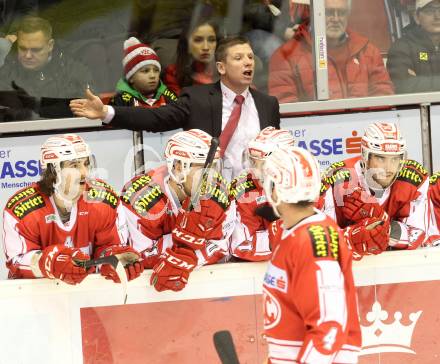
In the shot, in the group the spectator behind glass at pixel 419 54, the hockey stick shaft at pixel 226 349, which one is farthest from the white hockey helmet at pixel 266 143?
the hockey stick shaft at pixel 226 349

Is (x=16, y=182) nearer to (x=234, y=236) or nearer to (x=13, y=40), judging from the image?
(x=13, y=40)

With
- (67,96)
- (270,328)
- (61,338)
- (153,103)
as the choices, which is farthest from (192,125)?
(270,328)

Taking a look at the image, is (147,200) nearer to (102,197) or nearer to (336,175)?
(102,197)

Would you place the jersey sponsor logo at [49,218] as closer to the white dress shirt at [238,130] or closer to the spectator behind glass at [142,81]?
the white dress shirt at [238,130]

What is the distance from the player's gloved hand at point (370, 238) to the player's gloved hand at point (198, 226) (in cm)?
61

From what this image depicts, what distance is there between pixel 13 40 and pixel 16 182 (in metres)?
0.82

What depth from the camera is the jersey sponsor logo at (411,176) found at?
533cm

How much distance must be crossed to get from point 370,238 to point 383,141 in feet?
2.03

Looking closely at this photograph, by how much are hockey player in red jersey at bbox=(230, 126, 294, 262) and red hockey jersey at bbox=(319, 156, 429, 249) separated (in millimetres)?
312

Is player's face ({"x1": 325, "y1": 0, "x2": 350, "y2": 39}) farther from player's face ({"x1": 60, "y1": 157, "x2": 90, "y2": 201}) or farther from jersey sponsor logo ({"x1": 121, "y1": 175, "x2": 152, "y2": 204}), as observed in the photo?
player's face ({"x1": 60, "y1": 157, "x2": 90, "y2": 201})

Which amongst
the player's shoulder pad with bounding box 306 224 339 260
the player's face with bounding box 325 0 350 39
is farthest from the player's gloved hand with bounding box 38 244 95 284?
the player's face with bounding box 325 0 350 39

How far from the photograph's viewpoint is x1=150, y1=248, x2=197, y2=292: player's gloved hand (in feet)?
15.5

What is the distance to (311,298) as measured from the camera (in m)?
3.41

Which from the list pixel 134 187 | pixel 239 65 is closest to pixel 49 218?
pixel 134 187
